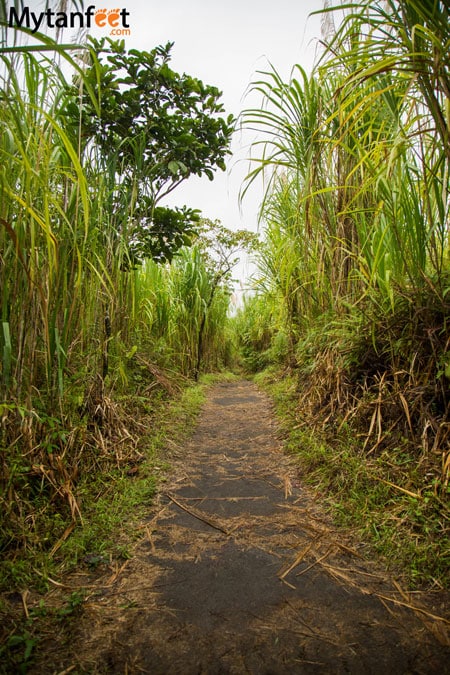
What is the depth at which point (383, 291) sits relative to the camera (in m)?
1.92

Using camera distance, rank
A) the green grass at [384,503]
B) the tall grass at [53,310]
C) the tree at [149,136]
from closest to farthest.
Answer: the green grass at [384,503] → the tall grass at [53,310] → the tree at [149,136]

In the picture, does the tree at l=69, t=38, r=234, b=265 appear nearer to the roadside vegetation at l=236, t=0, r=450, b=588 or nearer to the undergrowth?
the roadside vegetation at l=236, t=0, r=450, b=588

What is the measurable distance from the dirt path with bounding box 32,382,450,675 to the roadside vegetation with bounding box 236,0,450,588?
19cm

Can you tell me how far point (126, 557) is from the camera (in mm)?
1286

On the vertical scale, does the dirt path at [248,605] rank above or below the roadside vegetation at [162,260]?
below

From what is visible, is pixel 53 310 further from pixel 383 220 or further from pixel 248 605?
pixel 383 220

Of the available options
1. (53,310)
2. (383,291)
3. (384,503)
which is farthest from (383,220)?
(53,310)

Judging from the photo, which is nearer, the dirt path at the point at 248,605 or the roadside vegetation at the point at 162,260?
the dirt path at the point at 248,605

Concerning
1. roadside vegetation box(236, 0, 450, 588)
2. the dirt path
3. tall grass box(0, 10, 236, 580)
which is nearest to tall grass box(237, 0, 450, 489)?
roadside vegetation box(236, 0, 450, 588)

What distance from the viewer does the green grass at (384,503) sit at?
1143 millimetres

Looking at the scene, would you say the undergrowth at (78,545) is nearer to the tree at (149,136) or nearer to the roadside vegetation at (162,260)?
the roadside vegetation at (162,260)

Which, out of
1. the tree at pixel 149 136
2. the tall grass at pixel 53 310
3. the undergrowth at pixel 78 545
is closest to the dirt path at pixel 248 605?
the undergrowth at pixel 78 545

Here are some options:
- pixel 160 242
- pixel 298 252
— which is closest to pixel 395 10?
pixel 160 242

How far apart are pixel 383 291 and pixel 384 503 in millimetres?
1058
